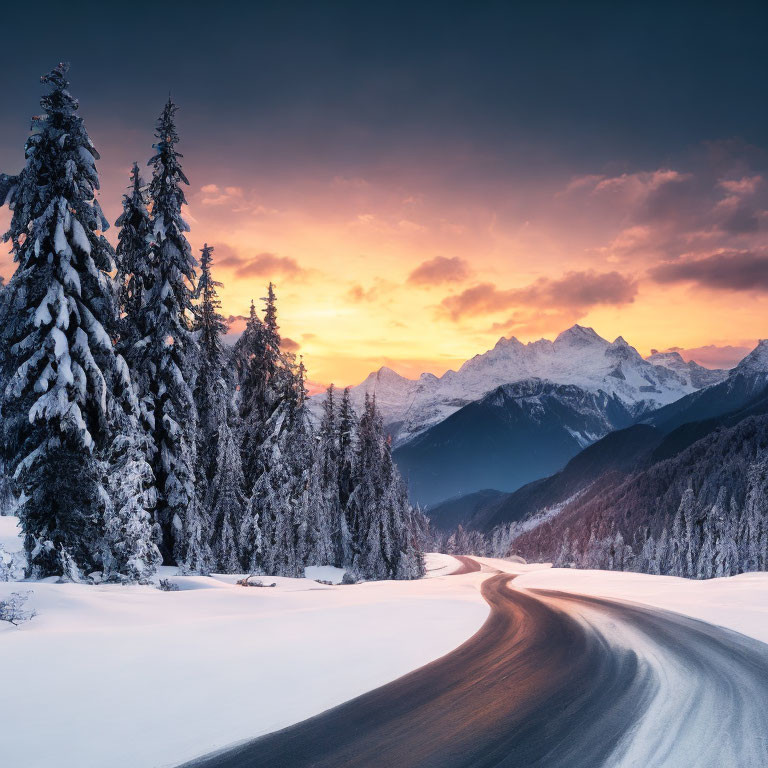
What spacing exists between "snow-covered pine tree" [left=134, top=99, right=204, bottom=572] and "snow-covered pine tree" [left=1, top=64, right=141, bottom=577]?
4362 millimetres

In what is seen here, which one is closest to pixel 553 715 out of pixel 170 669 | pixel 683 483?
pixel 170 669

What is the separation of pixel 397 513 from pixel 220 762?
158 feet

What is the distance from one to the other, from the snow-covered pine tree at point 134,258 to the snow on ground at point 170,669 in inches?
535

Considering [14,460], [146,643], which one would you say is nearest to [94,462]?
[14,460]

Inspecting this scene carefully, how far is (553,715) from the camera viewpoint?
5.83m

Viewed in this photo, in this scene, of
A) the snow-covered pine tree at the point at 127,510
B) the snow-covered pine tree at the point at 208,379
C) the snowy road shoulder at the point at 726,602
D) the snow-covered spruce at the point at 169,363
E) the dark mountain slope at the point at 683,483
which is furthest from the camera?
the dark mountain slope at the point at 683,483

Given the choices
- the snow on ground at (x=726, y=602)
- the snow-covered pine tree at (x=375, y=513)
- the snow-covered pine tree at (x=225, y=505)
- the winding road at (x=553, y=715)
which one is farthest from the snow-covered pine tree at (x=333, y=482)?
the winding road at (x=553, y=715)

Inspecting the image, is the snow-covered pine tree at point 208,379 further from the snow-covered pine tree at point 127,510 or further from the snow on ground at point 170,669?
the snow on ground at point 170,669

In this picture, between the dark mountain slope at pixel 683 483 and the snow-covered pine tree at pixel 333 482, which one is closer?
the snow-covered pine tree at pixel 333 482

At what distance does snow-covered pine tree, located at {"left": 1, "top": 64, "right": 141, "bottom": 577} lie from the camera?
15.4m

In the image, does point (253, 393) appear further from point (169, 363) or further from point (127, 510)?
point (127, 510)

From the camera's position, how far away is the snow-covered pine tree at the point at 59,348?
50.4 feet

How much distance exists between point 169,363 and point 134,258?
5.18 meters

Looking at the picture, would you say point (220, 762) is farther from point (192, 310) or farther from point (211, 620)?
point (192, 310)
